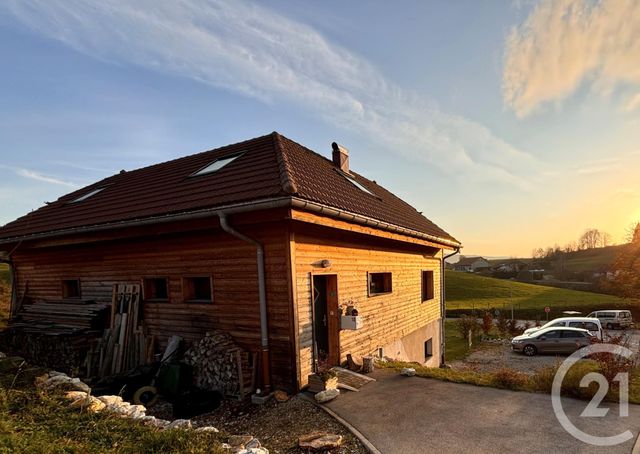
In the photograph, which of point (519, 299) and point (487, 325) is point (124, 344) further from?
point (519, 299)

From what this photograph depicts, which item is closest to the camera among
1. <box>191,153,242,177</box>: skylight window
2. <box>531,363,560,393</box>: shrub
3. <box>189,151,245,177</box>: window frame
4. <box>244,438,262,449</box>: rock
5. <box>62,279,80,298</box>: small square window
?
<box>244,438,262,449</box>: rock

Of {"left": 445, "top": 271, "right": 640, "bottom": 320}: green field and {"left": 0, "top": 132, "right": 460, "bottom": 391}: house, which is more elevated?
{"left": 0, "top": 132, "right": 460, "bottom": 391}: house

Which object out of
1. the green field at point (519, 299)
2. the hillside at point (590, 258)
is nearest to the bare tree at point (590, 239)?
the hillside at point (590, 258)

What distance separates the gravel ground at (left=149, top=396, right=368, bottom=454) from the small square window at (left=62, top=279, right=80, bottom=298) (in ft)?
17.6

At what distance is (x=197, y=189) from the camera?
8.42m

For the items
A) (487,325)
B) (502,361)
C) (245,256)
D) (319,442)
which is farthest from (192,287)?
(487,325)

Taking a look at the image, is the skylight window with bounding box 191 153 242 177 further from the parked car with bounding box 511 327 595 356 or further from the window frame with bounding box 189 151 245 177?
the parked car with bounding box 511 327 595 356

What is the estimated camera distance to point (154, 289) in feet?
29.0

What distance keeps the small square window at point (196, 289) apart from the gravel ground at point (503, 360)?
13364 millimetres

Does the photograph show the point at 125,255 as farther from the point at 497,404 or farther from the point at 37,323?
the point at 497,404

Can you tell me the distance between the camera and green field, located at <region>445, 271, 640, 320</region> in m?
36.0

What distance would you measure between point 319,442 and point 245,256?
3603 millimetres

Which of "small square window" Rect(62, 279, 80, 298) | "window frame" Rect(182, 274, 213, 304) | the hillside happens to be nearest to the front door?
"window frame" Rect(182, 274, 213, 304)

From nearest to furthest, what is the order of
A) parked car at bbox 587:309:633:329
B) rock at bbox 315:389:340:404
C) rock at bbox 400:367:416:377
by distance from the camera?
rock at bbox 315:389:340:404 → rock at bbox 400:367:416:377 → parked car at bbox 587:309:633:329
